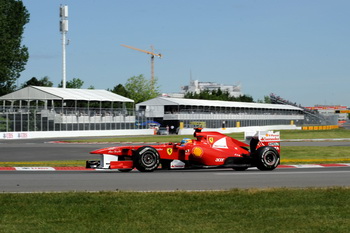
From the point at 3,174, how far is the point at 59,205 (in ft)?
22.4

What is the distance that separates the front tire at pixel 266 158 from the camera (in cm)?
1852

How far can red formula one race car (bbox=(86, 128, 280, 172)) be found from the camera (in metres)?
17.4

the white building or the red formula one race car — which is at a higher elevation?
the white building

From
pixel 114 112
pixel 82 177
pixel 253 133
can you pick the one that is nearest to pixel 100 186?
pixel 82 177

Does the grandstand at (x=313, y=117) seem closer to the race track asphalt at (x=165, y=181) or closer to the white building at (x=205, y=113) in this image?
the white building at (x=205, y=113)

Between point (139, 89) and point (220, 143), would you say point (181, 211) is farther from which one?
point (139, 89)

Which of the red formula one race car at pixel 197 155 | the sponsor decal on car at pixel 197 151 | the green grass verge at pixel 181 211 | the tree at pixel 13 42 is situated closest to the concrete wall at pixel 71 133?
the tree at pixel 13 42

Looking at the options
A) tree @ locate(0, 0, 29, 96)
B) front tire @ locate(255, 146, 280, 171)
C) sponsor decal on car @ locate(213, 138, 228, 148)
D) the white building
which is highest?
tree @ locate(0, 0, 29, 96)

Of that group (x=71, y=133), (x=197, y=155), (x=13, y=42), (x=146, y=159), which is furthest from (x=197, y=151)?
(x=13, y=42)

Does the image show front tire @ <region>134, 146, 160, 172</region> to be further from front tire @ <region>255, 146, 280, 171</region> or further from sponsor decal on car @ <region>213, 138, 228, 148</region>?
front tire @ <region>255, 146, 280, 171</region>

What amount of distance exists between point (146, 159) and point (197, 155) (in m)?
1.61

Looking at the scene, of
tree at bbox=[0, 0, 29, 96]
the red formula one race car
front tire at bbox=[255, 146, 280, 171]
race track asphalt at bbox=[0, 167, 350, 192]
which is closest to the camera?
race track asphalt at bbox=[0, 167, 350, 192]

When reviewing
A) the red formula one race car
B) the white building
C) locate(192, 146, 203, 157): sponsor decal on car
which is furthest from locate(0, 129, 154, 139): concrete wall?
locate(192, 146, 203, 157): sponsor decal on car

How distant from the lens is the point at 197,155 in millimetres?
17891
